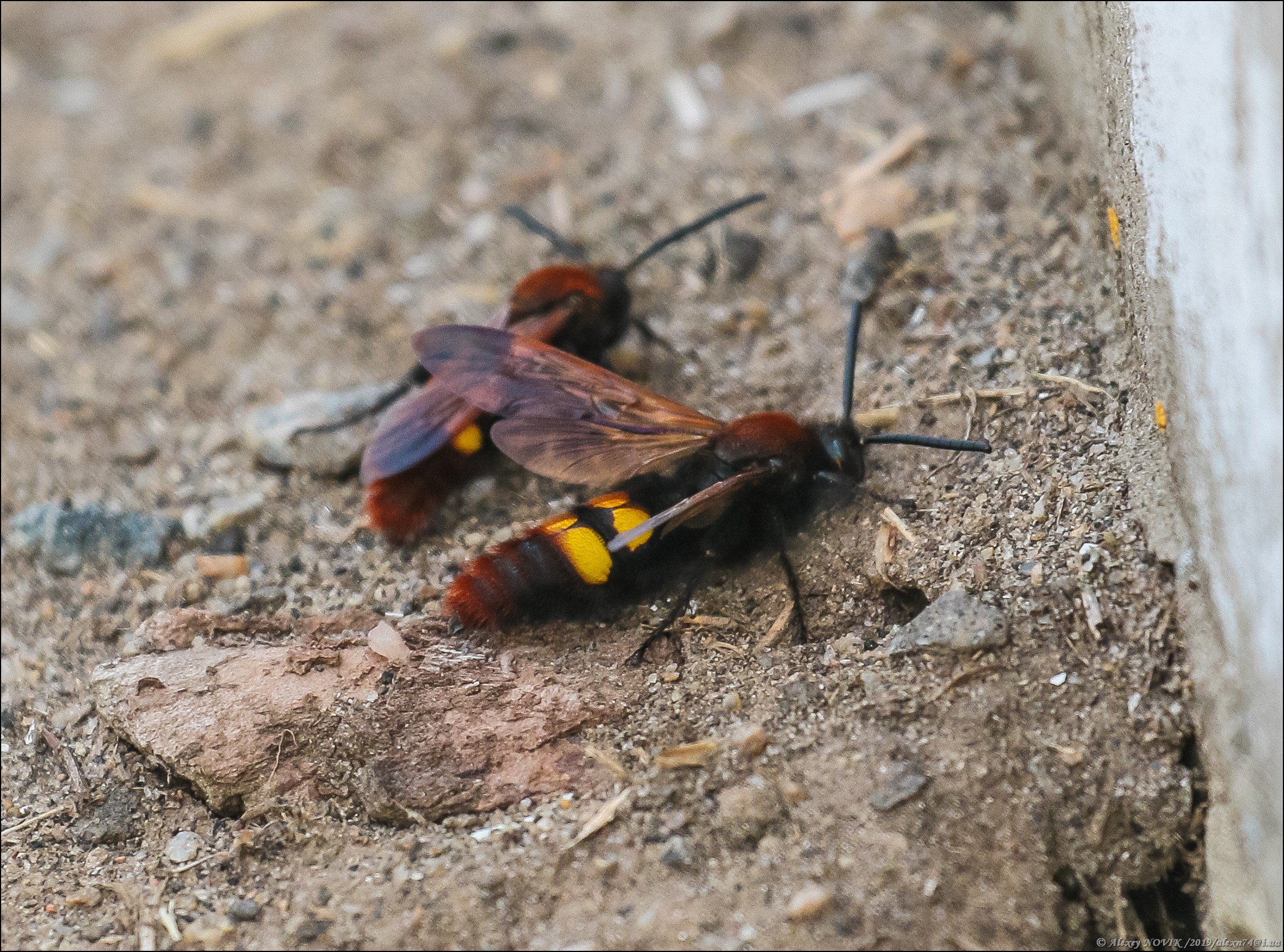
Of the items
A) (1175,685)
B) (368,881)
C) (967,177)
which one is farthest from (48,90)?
(1175,685)

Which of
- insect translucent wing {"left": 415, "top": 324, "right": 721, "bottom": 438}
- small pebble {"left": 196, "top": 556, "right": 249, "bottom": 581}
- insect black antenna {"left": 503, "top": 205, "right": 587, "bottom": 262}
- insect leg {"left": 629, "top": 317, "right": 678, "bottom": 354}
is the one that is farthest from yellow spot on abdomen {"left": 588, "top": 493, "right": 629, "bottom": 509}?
insect black antenna {"left": 503, "top": 205, "right": 587, "bottom": 262}

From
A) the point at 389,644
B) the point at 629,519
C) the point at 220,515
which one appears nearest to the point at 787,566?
the point at 629,519

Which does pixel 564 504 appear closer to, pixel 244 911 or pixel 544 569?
pixel 544 569

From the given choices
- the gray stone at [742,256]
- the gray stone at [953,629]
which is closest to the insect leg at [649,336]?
the gray stone at [742,256]

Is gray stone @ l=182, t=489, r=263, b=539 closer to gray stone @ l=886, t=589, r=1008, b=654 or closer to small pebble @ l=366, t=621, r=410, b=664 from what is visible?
small pebble @ l=366, t=621, r=410, b=664

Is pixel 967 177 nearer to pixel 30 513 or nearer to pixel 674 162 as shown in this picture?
pixel 674 162
